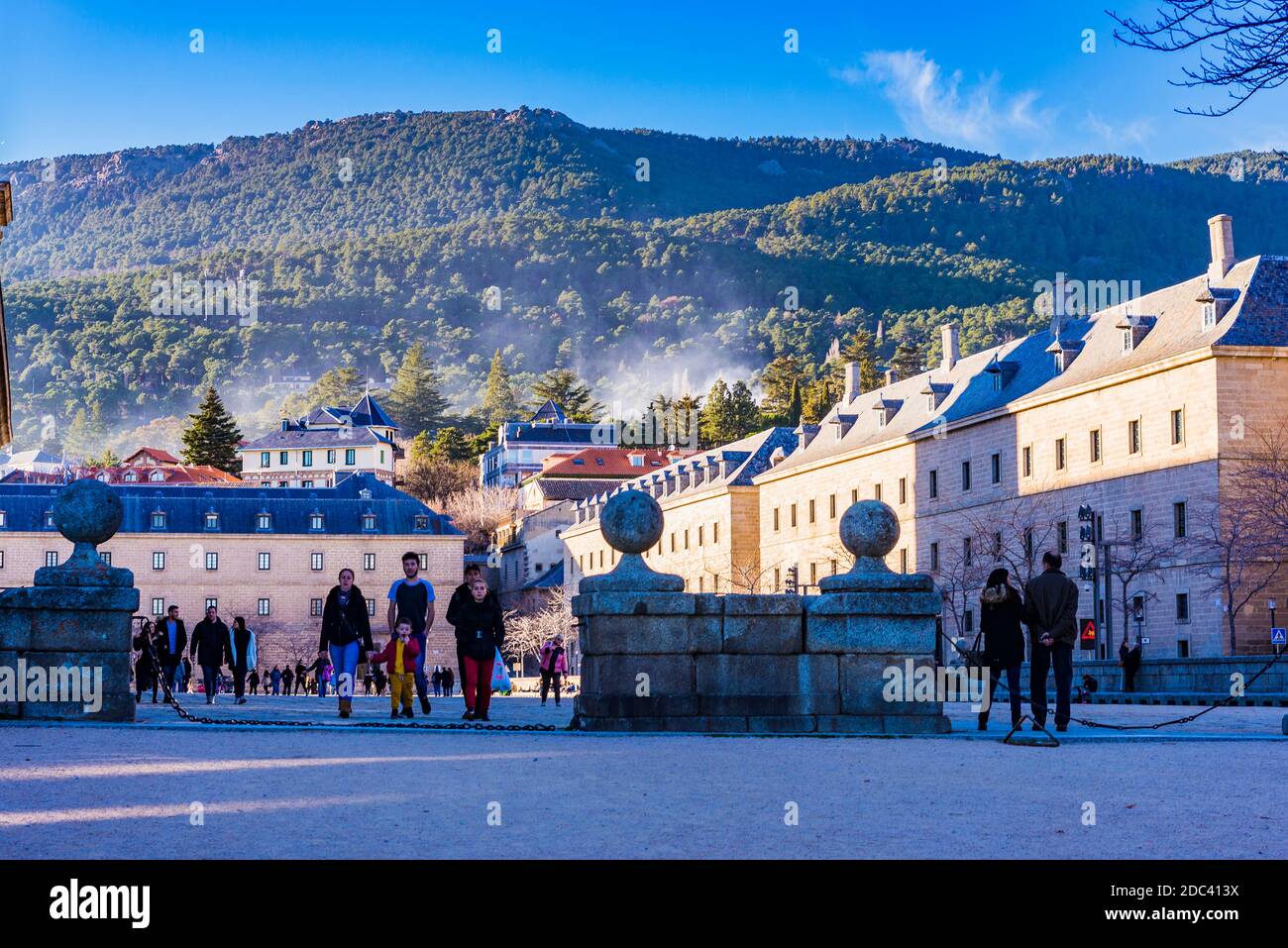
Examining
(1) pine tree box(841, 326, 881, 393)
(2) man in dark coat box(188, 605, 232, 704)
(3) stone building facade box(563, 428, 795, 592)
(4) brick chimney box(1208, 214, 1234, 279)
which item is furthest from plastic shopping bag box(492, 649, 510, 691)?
(1) pine tree box(841, 326, 881, 393)

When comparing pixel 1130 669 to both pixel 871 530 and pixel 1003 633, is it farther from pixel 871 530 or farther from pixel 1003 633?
pixel 871 530

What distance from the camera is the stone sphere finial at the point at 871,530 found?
61.2 ft

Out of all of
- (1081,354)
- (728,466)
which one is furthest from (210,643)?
(728,466)

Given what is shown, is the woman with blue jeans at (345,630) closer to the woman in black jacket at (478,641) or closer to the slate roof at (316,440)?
the woman in black jacket at (478,641)

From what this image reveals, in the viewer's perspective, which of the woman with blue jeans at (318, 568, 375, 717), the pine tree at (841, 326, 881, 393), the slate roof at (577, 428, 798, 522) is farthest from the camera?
the pine tree at (841, 326, 881, 393)

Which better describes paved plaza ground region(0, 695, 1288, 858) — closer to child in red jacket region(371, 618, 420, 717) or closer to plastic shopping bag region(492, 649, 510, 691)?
child in red jacket region(371, 618, 420, 717)

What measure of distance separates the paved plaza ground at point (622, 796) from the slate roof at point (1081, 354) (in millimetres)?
49525

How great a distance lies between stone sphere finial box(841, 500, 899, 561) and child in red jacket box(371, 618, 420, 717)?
5.42m

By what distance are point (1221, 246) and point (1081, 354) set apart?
8.56 metres

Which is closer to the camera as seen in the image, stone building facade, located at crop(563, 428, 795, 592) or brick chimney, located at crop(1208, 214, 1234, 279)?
brick chimney, located at crop(1208, 214, 1234, 279)

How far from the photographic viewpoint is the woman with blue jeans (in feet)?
67.9

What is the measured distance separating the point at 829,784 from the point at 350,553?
106 m

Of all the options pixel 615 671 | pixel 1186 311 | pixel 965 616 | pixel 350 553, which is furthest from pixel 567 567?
pixel 615 671
